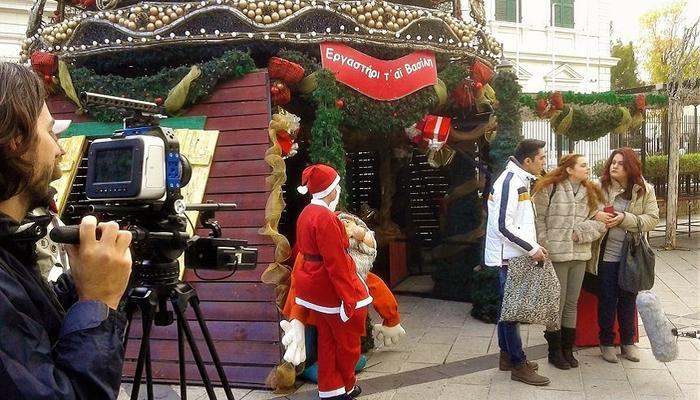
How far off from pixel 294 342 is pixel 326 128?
1.74 meters

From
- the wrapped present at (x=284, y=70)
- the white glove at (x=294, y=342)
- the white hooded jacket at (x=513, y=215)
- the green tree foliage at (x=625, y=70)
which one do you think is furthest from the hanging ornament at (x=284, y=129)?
the green tree foliage at (x=625, y=70)

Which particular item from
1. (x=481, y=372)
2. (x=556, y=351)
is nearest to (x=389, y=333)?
(x=481, y=372)

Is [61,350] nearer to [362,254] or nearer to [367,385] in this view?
[362,254]

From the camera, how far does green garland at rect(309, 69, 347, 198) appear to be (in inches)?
196

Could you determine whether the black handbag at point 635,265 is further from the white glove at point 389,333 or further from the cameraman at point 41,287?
the cameraman at point 41,287

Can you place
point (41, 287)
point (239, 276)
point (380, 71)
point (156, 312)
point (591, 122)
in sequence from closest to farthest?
point (41, 287)
point (156, 312)
point (239, 276)
point (380, 71)
point (591, 122)

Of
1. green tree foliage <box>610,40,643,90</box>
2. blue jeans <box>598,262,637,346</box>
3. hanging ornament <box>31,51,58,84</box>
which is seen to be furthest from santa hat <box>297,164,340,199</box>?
green tree foliage <box>610,40,643,90</box>

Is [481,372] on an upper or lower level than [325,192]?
lower

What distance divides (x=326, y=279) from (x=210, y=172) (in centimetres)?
158

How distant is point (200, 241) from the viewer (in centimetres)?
227

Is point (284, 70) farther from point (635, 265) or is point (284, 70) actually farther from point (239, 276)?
point (635, 265)

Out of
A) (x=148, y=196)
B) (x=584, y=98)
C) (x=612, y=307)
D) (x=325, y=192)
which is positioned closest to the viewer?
(x=148, y=196)

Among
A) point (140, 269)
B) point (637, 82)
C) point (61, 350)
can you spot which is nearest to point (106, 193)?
point (140, 269)

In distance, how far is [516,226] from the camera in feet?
15.5
